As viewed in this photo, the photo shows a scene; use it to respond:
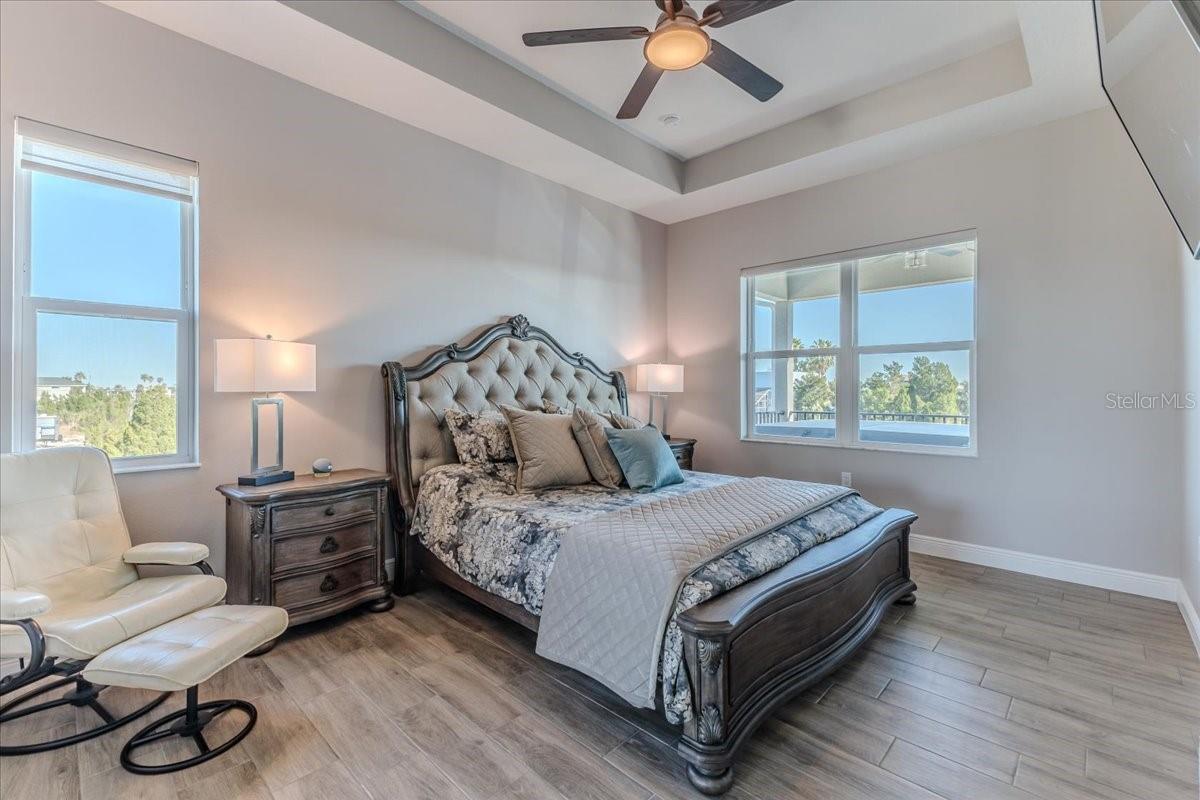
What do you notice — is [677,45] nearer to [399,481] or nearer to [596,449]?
[596,449]

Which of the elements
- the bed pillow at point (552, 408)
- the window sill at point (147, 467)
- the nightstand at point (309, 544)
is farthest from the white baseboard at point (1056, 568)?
the window sill at point (147, 467)

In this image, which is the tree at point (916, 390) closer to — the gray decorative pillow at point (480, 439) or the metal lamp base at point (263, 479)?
the gray decorative pillow at point (480, 439)

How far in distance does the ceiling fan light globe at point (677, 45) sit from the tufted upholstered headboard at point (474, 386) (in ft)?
6.66

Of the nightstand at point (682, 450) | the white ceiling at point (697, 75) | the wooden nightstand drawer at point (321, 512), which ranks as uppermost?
the white ceiling at point (697, 75)

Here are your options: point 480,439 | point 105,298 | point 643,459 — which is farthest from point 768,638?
point 105,298

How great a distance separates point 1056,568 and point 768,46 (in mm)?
3607

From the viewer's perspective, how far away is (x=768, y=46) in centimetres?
289

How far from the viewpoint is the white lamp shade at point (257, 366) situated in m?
2.45

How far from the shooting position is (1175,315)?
288 cm

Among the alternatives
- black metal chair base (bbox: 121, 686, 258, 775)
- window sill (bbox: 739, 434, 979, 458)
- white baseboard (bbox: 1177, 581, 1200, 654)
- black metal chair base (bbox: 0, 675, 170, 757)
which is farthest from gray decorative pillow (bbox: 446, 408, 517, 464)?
white baseboard (bbox: 1177, 581, 1200, 654)

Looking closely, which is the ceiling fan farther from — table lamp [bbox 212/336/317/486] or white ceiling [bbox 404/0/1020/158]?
table lamp [bbox 212/336/317/486]

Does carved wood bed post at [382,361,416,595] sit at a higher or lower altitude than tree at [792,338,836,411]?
lower

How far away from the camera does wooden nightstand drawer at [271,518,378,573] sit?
8.03ft

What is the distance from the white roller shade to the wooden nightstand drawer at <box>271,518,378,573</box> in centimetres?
179
